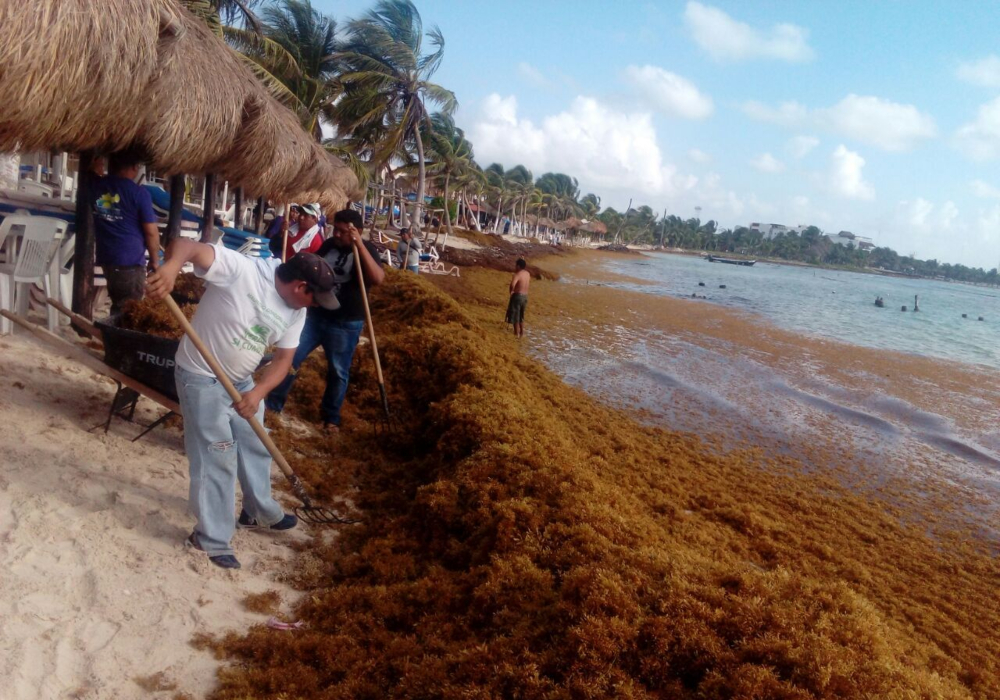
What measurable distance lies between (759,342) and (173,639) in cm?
1848

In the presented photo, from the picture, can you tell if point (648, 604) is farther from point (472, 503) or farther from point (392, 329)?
point (392, 329)

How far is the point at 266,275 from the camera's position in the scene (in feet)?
10.8

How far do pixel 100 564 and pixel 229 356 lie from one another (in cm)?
117

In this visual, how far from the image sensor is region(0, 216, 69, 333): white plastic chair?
541 centimetres

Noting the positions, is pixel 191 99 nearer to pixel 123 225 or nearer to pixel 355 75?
pixel 123 225

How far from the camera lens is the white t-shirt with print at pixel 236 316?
10.3 ft

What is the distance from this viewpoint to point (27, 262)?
5.55m

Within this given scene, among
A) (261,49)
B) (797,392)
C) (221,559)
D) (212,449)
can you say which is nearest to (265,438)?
(212,449)

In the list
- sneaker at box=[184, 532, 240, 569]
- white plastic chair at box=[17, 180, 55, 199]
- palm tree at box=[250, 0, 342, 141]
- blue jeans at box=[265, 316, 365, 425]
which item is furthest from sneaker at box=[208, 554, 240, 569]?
palm tree at box=[250, 0, 342, 141]

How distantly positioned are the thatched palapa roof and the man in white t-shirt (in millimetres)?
1824

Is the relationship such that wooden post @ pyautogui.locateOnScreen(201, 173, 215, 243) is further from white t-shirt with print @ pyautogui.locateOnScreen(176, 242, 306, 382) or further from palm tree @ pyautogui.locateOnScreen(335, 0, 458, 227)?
palm tree @ pyautogui.locateOnScreen(335, 0, 458, 227)

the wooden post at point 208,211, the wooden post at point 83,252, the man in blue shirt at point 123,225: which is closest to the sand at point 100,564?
the man in blue shirt at point 123,225

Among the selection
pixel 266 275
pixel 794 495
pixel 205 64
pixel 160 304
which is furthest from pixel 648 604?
pixel 205 64

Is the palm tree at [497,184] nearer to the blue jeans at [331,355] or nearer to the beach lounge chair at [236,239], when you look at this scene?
the beach lounge chair at [236,239]
